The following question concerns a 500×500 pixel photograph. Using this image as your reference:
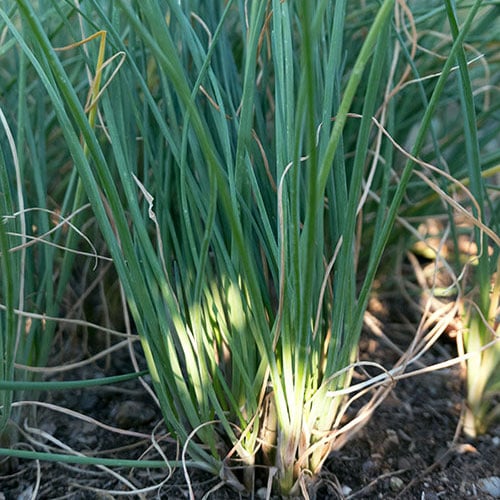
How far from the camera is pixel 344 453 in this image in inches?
29.4

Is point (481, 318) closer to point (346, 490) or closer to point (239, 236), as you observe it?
point (346, 490)

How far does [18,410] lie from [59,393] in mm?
120

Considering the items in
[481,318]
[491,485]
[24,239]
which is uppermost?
[24,239]

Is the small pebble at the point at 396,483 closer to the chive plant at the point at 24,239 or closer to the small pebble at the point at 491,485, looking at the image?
the small pebble at the point at 491,485

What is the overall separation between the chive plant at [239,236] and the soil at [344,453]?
5cm

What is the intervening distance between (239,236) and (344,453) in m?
0.36

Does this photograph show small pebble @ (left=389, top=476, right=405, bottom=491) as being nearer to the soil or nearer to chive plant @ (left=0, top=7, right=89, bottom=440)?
the soil

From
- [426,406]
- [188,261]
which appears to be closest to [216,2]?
[188,261]

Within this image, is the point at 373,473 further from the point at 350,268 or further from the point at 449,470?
the point at 350,268

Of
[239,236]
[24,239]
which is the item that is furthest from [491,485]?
[24,239]

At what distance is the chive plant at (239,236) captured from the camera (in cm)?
55

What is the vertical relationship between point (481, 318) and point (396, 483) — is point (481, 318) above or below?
above

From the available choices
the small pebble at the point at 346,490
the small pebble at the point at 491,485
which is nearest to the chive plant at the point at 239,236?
the small pebble at the point at 346,490

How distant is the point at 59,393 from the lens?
0.85 m
